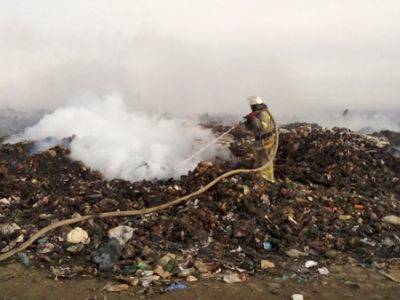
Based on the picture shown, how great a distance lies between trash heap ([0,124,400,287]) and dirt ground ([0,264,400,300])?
0.21m

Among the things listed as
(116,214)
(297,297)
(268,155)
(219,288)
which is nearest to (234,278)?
(219,288)

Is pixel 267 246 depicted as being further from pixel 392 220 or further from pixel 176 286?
pixel 392 220

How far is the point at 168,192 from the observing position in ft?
28.8

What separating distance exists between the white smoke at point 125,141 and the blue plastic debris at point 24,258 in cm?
345

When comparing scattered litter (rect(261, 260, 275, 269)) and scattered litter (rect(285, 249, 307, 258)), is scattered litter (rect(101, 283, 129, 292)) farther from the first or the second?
scattered litter (rect(285, 249, 307, 258))

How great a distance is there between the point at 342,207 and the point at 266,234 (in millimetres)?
1979

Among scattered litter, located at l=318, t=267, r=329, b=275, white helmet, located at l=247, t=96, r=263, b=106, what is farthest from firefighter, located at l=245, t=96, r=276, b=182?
scattered litter, located at l=318, t=267, r=329, b=275

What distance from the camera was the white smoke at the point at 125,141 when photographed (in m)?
10.1

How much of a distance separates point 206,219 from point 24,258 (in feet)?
9.30

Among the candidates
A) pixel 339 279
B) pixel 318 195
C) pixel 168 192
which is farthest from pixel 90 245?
pixel 318 195

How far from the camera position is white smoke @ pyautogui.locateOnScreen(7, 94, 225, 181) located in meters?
10.1

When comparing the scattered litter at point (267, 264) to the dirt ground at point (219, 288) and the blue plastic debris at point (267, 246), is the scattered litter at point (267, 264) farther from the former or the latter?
the blue plastic debris at point (267, 246)

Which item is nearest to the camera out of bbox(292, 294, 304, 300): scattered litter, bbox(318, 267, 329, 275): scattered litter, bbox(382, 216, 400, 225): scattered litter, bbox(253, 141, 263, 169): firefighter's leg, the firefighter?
bbox(292, 294, 304, 300): scattered litter

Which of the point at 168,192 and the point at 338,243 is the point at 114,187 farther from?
the point at 338,243
